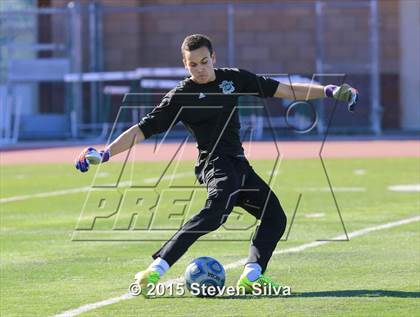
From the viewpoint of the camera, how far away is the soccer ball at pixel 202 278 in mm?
7727

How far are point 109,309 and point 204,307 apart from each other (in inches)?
24.8

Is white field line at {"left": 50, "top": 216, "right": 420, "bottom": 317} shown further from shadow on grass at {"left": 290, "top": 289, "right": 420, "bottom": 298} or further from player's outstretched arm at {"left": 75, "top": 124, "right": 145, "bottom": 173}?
shadow on grass at {"left": 290, "top": 289, "right": 420, "bottom": 298}

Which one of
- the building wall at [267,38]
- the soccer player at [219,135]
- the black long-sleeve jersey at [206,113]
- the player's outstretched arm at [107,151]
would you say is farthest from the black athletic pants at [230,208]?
the building wall at [267,38]

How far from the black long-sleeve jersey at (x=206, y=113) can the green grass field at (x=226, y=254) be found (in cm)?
115

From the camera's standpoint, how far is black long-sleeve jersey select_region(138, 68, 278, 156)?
7898 mm

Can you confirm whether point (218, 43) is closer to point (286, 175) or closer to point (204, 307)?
point (286, 175)

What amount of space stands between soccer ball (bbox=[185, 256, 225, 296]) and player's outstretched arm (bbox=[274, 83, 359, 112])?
4.67ft

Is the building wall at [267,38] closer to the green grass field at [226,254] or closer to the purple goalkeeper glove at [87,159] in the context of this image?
the green grass field at [226,254]

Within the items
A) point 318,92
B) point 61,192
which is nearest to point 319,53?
point 61,192

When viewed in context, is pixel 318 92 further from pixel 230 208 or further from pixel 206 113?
pixel 230 208

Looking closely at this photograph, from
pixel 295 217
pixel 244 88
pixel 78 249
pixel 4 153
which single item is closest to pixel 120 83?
pixel 4 153

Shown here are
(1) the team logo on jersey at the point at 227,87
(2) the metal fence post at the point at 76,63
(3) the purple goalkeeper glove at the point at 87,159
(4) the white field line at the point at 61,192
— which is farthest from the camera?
(2) the metal fence post at the point at 76,63

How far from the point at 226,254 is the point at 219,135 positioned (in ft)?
7.06

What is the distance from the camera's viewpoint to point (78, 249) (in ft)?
34.0
